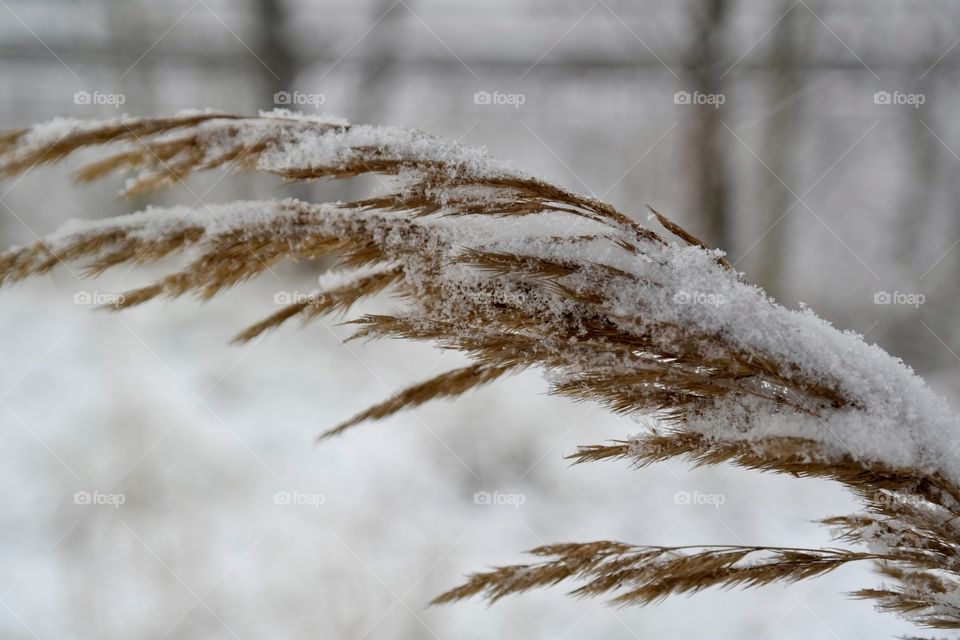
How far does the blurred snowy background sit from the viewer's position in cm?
227

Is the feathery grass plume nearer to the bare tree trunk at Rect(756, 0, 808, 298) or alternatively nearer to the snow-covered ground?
the snow-covered ground

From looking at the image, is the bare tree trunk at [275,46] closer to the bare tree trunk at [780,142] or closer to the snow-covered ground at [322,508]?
the snow-covered ground at [322,508]

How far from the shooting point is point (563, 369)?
1.46 ft

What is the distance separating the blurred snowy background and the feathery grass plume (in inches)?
75.6

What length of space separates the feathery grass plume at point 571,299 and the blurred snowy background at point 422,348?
75.6 inches

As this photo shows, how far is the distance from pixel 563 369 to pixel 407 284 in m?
0.13

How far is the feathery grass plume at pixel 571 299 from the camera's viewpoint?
43 cm

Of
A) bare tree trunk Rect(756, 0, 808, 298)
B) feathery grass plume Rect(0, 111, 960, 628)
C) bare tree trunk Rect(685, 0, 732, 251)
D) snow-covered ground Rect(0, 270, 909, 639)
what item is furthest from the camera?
bare tree trunk Rect(756, 0, 808, 298)

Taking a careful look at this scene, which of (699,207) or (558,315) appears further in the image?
(699,207)

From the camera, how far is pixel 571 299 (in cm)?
44

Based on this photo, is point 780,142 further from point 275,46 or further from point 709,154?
point 275,46

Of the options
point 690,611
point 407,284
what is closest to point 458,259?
point 407,284

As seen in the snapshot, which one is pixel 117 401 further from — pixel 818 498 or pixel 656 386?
pixel 818 498

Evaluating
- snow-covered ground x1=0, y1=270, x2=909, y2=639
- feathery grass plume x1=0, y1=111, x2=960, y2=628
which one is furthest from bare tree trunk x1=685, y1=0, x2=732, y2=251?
feathery grass plume x1=0, y1=111, x2=960, y2=628
